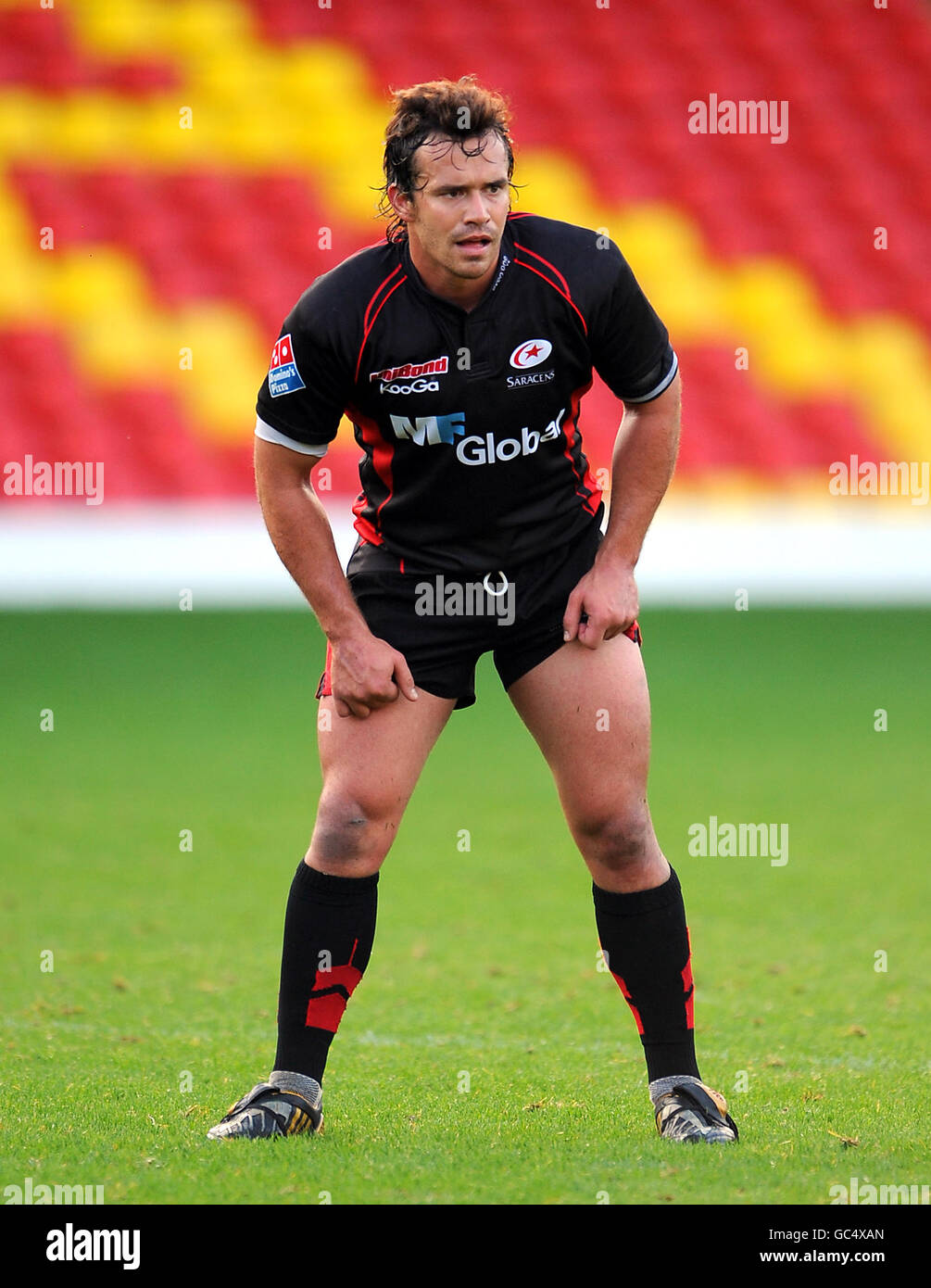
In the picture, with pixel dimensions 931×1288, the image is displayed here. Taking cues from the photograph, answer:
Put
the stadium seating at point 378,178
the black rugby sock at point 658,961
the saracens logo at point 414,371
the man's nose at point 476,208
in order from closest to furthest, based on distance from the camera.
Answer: the man's nose at point 476,208 → the saracens logo at point 414,371 → the black rugby sock at point 658,961 → the stadium seating at point 378,178

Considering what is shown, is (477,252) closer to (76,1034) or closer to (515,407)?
(515,407)

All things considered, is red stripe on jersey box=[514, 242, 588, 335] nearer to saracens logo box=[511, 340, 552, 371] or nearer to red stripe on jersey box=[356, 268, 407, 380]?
saracens logo box=[511, 340, 552, 371]

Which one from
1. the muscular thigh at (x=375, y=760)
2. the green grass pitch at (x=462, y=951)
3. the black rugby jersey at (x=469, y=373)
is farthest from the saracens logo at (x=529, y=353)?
the green grass pitch at (x=462, y=951)

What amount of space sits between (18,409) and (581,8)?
5559 millimetres

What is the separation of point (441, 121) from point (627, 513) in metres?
0.87

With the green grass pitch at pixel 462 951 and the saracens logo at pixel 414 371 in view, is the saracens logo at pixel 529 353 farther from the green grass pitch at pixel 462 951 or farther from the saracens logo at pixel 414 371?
the green grass pitch at pixel 462 951

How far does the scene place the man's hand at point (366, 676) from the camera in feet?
10.5

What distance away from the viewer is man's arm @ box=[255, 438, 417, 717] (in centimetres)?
322

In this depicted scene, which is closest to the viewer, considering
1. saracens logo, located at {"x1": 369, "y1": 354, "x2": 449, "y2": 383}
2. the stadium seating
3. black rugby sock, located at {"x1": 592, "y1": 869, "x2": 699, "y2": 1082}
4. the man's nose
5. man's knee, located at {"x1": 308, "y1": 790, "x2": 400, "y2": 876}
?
the man's nose

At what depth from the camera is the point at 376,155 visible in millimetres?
13047

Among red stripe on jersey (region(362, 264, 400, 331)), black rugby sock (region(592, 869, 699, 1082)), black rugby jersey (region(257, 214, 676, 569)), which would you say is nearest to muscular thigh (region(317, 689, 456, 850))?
black rugby jersey (region(257, 214, 676, 569))

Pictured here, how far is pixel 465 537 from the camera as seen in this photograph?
3309 mm

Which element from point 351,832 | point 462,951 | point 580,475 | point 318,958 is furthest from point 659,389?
point 462,951

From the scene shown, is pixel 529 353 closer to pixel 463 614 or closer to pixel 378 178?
pixel 463 614
